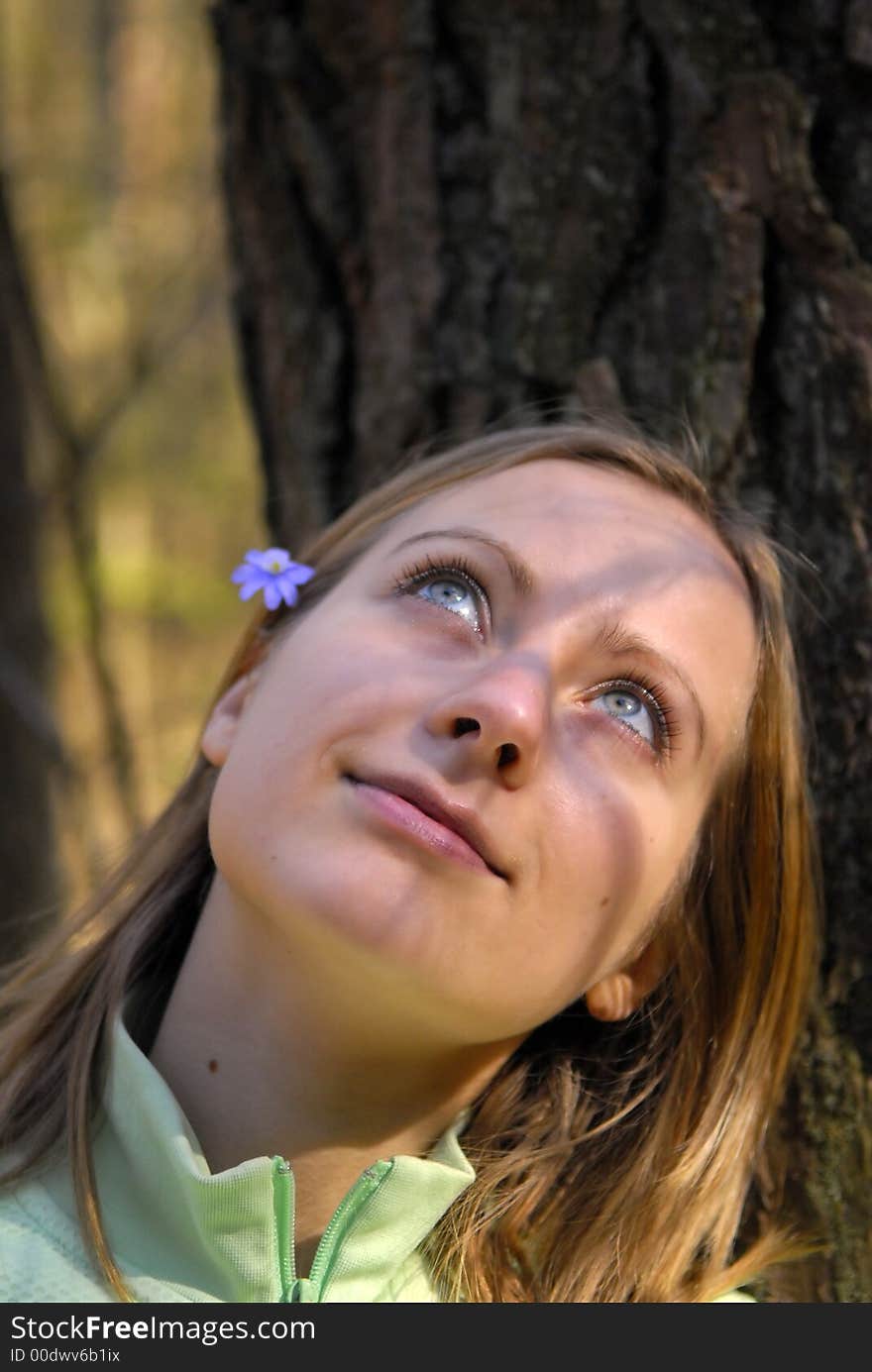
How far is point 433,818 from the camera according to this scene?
158 centimetres

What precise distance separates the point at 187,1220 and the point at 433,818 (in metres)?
0.58

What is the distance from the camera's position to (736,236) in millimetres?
2035

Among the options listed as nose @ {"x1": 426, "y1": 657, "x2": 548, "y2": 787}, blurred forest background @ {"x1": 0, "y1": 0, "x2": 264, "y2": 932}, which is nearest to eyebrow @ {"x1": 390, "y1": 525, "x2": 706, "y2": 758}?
nose @ {"x1": 426, "y1": 657, "x2": 548, "y2": 787}

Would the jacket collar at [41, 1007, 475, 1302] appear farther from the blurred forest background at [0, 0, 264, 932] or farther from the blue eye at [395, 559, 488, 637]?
the blurred forest background at [0, 0, 264, 932]

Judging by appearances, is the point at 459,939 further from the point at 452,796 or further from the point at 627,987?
the point at 627,987

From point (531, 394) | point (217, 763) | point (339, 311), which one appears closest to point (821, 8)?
point (531, 394)

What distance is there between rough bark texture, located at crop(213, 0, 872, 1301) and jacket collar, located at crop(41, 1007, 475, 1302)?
2.05ft

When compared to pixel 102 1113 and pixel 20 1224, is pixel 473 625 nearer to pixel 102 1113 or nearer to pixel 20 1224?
pixel 102 1113

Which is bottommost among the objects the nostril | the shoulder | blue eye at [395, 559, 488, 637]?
the shoulder

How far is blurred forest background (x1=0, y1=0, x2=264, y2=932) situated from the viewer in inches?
163

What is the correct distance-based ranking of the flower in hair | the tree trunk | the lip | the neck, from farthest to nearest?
the tree trunk < the flower in hair < the neck < the lip

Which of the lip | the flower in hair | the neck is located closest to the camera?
the lip

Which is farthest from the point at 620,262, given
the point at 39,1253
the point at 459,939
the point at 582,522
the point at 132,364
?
the point at 132,364

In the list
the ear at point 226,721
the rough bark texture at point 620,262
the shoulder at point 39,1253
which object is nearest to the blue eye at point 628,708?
the rough bark texture at point 620,262
